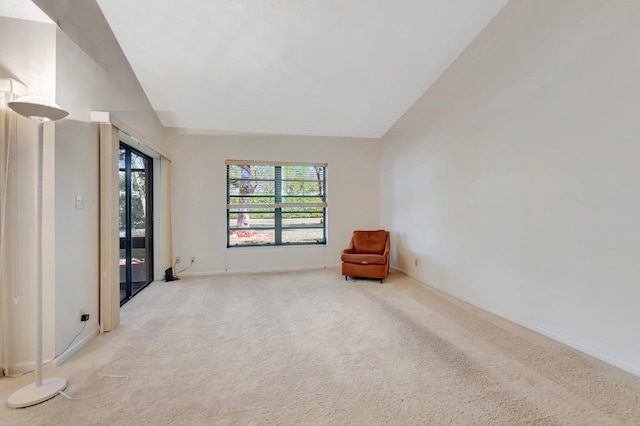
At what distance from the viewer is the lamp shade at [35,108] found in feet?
5.14

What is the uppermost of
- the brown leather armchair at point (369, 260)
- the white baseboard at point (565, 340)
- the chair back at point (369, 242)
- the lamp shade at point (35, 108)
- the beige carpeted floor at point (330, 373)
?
the lamp shade at point (35, 108)

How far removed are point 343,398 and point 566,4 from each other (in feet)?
11.7

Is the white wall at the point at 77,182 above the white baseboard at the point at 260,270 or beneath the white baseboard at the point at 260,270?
above

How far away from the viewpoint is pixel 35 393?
1695mm

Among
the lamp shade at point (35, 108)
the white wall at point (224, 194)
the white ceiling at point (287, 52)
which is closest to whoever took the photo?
the lamp shade at point (35, 108)

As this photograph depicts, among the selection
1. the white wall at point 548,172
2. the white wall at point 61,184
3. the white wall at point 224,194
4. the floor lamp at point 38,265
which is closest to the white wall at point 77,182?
the white wall at point 61,184

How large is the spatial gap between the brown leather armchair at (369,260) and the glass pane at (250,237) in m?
1.57

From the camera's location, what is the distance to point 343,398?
1.71 m

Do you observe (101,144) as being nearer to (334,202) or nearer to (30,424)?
(30,424)

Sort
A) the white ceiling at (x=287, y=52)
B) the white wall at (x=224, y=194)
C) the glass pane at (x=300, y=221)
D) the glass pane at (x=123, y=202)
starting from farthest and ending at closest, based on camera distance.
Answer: the glass pane at (x=300, y=221) < the white wall at (x=224, y=194) < the glass pane at (x=123, y=202) < the white ceiling at (x=287, y=52)

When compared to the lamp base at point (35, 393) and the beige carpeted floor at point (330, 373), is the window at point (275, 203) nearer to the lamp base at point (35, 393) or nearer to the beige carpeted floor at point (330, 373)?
the beige carpeted floor at point (330, 373)

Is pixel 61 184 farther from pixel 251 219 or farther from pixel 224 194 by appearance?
pixel 251 219

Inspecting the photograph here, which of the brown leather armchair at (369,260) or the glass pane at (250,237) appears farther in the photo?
the glass pane at (250,237)

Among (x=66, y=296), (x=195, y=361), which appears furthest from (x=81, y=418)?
(x=66, y=296)
